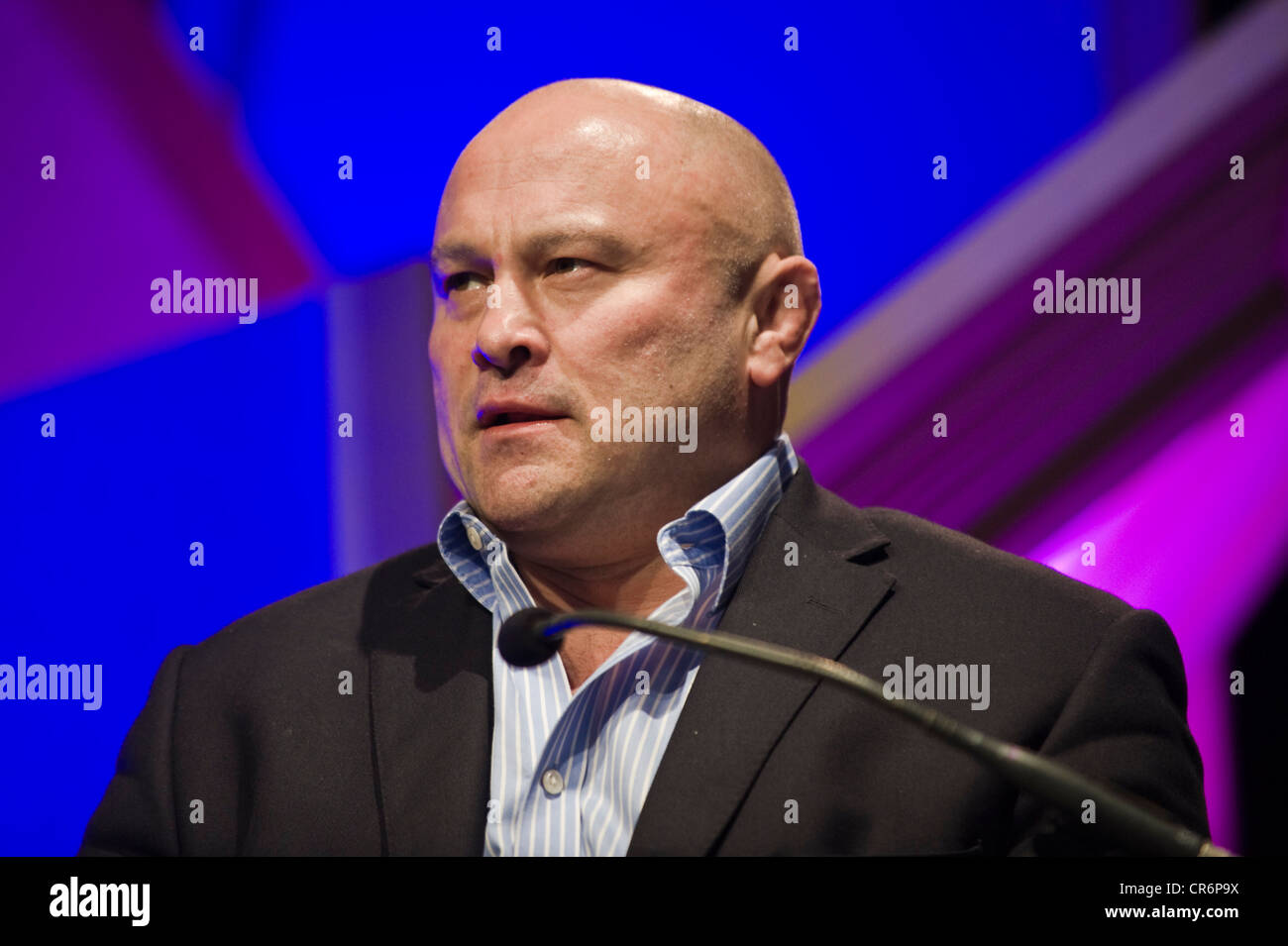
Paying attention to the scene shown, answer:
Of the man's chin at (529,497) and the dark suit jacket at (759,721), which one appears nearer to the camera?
the dark suit jacket at (759,721)

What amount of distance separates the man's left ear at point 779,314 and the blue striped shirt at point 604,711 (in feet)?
0.60

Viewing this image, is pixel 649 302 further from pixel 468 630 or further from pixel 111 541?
pixel 111 541

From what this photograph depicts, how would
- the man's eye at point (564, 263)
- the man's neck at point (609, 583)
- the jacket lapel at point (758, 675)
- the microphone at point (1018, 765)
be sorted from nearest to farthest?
the microphone at point (1018, 765) → the jacket lapel at point (758, 675) → the man's eye at point (564, 263) → the man's neck at point (609, 583)

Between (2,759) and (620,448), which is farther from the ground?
(620,448)

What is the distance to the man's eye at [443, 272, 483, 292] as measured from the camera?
214 cm

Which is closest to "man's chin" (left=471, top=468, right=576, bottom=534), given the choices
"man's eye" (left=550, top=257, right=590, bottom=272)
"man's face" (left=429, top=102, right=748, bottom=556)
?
"man's face" (left=429, top=102, right=748, bottom=556)

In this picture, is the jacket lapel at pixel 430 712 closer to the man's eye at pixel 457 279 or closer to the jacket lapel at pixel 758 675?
the jacket lapel at pixel 758 675

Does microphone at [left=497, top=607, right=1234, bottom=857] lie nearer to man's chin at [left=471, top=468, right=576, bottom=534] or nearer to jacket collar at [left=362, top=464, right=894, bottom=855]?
jacket collar at [left=362, top=464, right=894, bottom=855]

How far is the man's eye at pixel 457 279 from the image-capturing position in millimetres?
2138

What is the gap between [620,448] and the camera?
2025mm

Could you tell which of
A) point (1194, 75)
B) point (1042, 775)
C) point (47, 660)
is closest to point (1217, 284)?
point (1194, 75)

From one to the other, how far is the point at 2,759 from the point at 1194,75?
251cm

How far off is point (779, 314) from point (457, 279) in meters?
0.55

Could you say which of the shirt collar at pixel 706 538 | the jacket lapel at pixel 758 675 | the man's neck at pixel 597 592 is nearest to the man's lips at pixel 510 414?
the shirt collar at pixel 706 538
